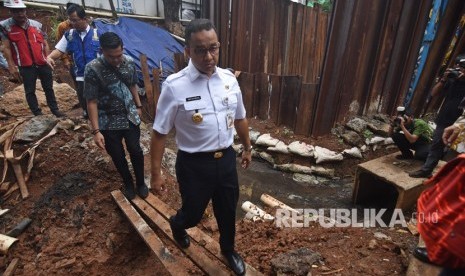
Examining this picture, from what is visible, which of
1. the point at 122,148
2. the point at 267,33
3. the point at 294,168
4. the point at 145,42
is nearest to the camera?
the point at 122,148

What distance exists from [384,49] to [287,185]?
290 centimetres

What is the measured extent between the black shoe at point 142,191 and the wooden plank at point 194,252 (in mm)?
162

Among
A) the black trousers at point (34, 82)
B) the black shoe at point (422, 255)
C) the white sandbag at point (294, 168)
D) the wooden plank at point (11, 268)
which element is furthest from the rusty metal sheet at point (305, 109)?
the wooden plank at point (11, 268)

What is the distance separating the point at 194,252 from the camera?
2.65m

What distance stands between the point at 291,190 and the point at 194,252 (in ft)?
8.02

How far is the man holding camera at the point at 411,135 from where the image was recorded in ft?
13.4

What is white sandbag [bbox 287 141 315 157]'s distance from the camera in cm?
502

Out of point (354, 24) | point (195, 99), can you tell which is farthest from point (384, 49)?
point (195, 99)

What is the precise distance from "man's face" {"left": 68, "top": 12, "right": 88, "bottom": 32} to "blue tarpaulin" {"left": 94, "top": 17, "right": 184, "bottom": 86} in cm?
310

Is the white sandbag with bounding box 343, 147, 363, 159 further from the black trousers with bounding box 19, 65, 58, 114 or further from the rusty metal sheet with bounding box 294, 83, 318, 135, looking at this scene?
the black trousers with bounding box 19, 65, 58, 114

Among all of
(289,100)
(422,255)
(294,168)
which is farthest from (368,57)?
(422,255)

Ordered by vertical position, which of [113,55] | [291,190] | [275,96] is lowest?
[291,190]

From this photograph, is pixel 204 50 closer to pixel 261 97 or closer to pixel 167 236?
pixel 167 236

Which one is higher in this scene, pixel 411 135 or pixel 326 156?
pixel 411 135
